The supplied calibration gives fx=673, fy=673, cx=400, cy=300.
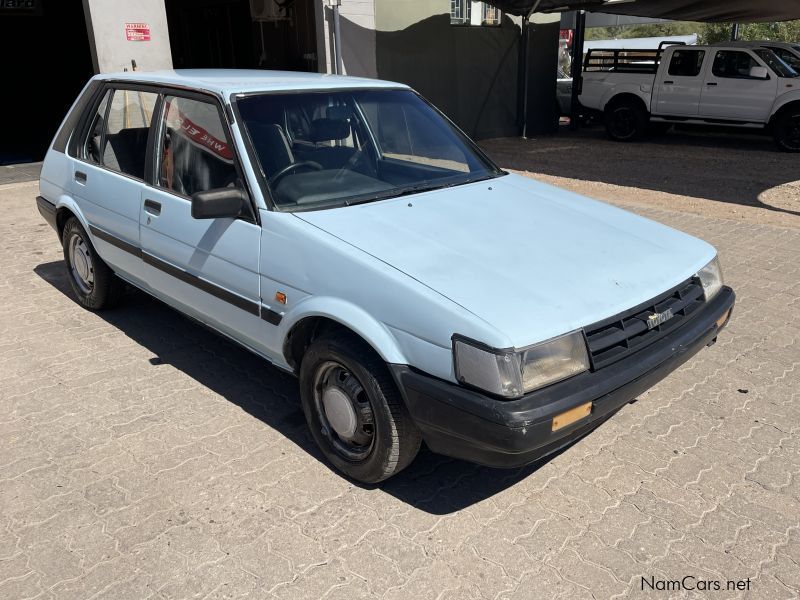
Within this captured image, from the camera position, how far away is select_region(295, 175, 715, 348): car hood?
101 inches

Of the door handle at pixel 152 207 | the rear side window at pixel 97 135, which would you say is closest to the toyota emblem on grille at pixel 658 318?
the door handle at pixel 152 207

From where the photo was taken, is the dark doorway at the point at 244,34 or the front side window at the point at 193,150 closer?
the front side window at the point at 193,150

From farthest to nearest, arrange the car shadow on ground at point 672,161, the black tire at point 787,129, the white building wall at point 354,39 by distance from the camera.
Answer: the black tire at point 787,129 → the white building wall at point 354,39 → the car shadow on ground at point 672,161

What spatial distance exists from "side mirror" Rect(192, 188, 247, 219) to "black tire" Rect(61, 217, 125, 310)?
1950mm

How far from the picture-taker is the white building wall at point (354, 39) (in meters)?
10.9

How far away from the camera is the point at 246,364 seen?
420cm

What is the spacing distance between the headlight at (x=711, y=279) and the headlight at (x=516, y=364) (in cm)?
107

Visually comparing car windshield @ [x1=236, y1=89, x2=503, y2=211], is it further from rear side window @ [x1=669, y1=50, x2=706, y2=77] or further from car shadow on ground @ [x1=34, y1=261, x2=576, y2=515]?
rear side window @ [x1=669, y1=50, x2=706, y2=77]

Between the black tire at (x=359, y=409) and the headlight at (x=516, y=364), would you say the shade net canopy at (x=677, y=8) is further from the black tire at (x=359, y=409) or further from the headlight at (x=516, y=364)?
the headlight at (x=516, y=364)

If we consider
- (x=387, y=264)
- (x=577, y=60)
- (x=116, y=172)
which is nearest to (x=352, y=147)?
(x=387, y=264)

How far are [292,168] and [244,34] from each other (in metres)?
12.2

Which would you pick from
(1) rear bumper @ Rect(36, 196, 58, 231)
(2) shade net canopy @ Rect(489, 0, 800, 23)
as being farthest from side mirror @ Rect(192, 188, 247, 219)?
(2) shade net canopy @ Rect(489, 0, 800, 23)

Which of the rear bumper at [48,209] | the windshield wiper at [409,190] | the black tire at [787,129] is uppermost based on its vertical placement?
the windshield wiper at [409,190]

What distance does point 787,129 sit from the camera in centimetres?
1244
